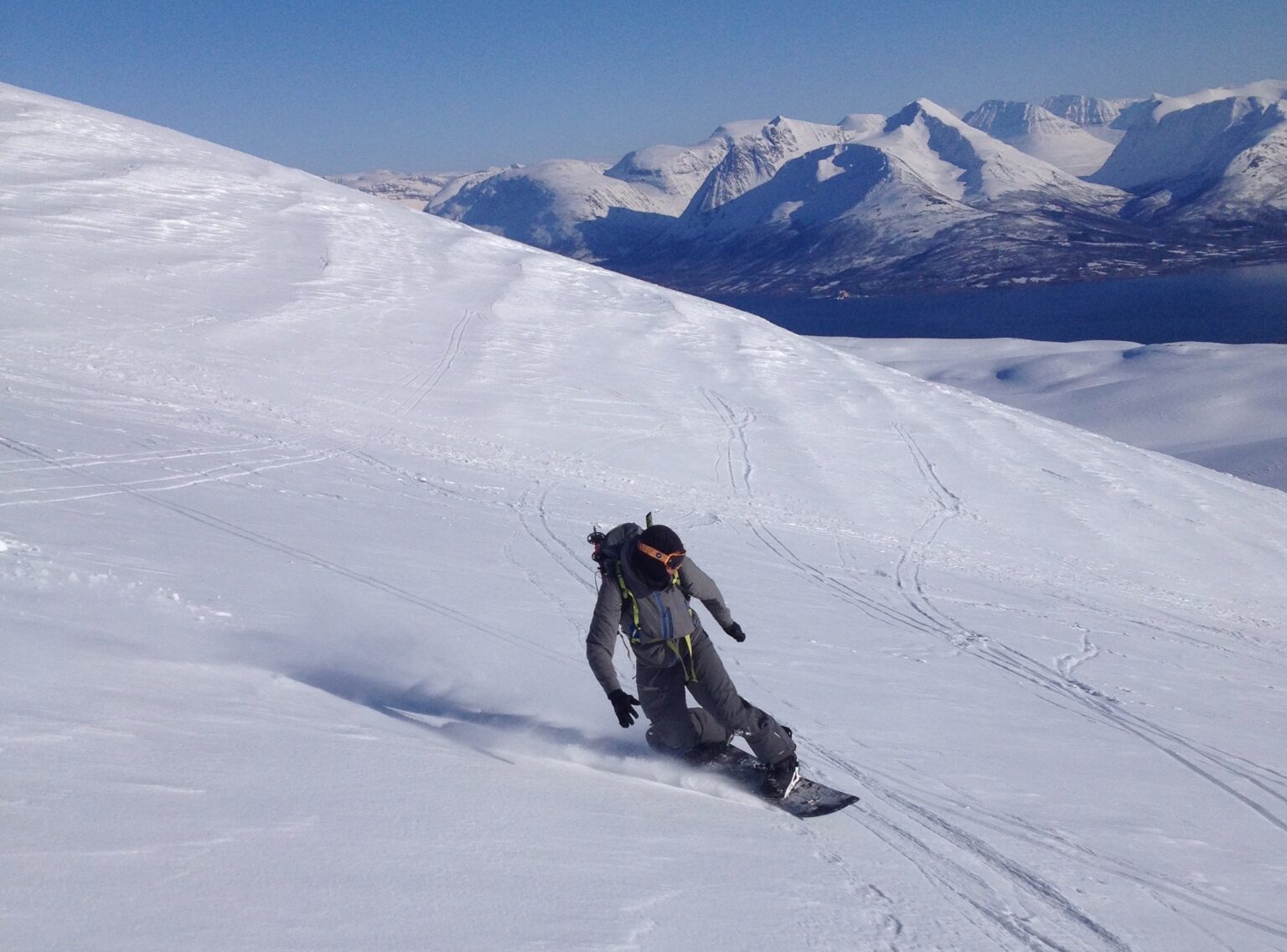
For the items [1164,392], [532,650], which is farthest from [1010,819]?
[1164,392]

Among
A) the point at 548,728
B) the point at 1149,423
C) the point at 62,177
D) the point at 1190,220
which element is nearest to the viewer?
the point at 548,728

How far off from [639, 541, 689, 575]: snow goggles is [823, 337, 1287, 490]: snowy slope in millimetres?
26740

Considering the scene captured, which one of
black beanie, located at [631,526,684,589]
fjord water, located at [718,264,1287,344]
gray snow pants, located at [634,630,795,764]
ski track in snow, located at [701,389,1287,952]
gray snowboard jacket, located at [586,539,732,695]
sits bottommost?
ski track in snow, located at [701,389,1287,952]

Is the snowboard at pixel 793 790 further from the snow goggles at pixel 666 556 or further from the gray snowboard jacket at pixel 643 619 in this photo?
the snow goggles at pixel 666 556

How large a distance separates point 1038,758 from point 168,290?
16077 millimetres

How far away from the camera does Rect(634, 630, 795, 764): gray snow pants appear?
4.28m

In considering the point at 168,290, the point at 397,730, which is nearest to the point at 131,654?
the point at 397,730

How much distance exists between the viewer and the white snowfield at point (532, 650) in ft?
A: 9.23

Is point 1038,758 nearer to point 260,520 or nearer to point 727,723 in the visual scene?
point 727,723

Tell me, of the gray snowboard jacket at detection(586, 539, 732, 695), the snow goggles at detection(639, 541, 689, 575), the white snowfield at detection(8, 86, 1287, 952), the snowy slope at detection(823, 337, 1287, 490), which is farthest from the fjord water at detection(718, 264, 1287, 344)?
the snow goggles at detection(639, 541, 689, 575)

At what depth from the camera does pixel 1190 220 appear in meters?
166

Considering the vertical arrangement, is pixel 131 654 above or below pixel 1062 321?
below

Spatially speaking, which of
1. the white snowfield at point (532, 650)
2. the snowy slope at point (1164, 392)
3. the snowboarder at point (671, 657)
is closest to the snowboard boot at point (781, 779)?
the snowboarder at point (671, 657)

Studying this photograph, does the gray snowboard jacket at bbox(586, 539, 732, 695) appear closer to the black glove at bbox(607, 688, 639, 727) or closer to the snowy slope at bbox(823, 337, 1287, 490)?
the black glove at bbox(607, 688, 639, 727)
